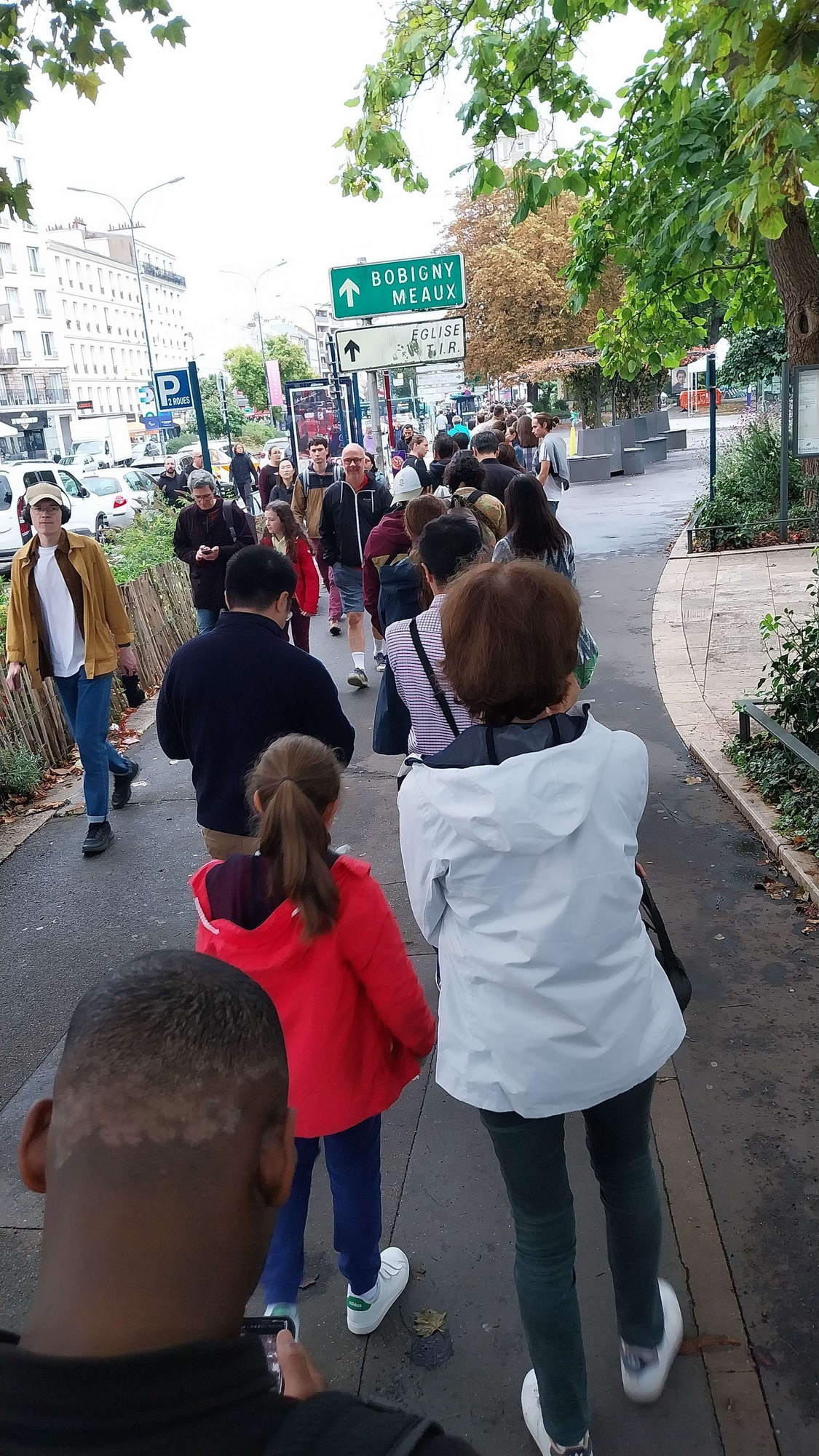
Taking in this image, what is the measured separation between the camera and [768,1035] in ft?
11.8

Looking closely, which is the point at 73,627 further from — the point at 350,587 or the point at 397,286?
the point at 397,286

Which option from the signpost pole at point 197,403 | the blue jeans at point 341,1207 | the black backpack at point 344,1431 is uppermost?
the signpost pole at point 197,403

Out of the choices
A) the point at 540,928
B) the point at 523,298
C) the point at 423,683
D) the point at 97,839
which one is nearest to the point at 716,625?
the point at 97,839

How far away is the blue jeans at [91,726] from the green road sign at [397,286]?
20.7 feet

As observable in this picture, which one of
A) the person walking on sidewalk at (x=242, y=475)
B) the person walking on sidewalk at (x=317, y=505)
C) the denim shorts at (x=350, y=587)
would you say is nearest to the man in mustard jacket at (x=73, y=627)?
the denim shorts at (x=350, y=587)

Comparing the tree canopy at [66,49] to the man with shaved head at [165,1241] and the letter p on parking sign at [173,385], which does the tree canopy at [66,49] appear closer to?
the man with shaved head at [165,1241]

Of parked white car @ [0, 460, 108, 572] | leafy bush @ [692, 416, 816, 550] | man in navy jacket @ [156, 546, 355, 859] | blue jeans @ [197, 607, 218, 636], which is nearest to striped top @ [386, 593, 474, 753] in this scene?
man in navy jacket @ [156, 546, 355, 859]

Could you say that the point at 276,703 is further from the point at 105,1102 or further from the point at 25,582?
the point at 25,582

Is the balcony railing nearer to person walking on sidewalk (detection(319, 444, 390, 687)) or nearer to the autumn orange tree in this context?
→ the autumn orange tree

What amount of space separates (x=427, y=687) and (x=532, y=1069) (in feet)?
5.72

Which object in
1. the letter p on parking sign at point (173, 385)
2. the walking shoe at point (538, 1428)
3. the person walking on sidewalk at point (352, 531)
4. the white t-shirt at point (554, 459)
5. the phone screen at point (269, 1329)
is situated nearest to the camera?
the phone screen at point (269, 1329)

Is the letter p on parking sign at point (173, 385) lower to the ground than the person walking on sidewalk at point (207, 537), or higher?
higher

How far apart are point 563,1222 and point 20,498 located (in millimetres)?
20153

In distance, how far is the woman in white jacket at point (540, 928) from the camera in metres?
1.88
